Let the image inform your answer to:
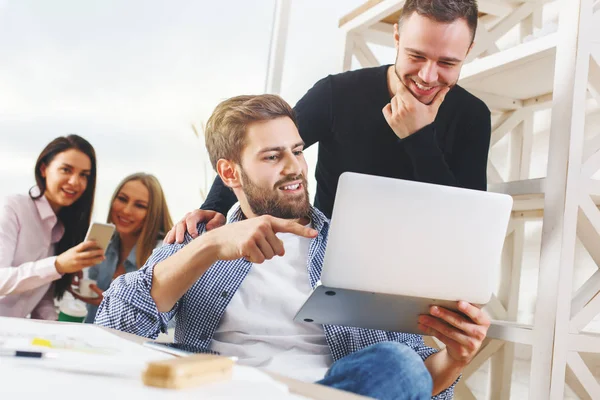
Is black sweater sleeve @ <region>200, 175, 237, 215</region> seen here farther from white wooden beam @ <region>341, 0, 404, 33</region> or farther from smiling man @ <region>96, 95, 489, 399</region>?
white wooden beam @ <region>341, 0, 404, 33</region>

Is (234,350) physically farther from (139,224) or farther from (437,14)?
(139,224)

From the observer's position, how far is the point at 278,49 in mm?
2490

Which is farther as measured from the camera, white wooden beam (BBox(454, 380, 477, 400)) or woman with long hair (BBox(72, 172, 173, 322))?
woman with long hair (BBox(72, 172, 173, 322))

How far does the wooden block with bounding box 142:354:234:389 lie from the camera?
16.8 inches

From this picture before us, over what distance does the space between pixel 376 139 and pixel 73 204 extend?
1147mm

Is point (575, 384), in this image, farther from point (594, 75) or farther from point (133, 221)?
point (133, 221)

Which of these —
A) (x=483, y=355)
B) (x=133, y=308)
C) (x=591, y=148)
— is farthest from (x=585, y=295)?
(x=133, y=308)

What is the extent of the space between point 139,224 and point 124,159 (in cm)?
27

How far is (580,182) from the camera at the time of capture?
3.88 feet

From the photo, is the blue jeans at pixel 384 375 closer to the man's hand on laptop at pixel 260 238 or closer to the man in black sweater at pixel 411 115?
the man's hand on laptop at pixel 260 238

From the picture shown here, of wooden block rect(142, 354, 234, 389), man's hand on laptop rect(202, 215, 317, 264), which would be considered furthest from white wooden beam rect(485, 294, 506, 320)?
wooden block rect(142, 354, 234, 389)

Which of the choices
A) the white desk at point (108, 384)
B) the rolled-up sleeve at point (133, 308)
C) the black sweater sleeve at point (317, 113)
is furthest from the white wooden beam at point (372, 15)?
the white desk at point (108, 384)

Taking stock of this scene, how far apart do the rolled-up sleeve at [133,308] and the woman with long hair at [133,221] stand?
1295mm

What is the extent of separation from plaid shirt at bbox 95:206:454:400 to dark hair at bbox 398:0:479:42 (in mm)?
707
